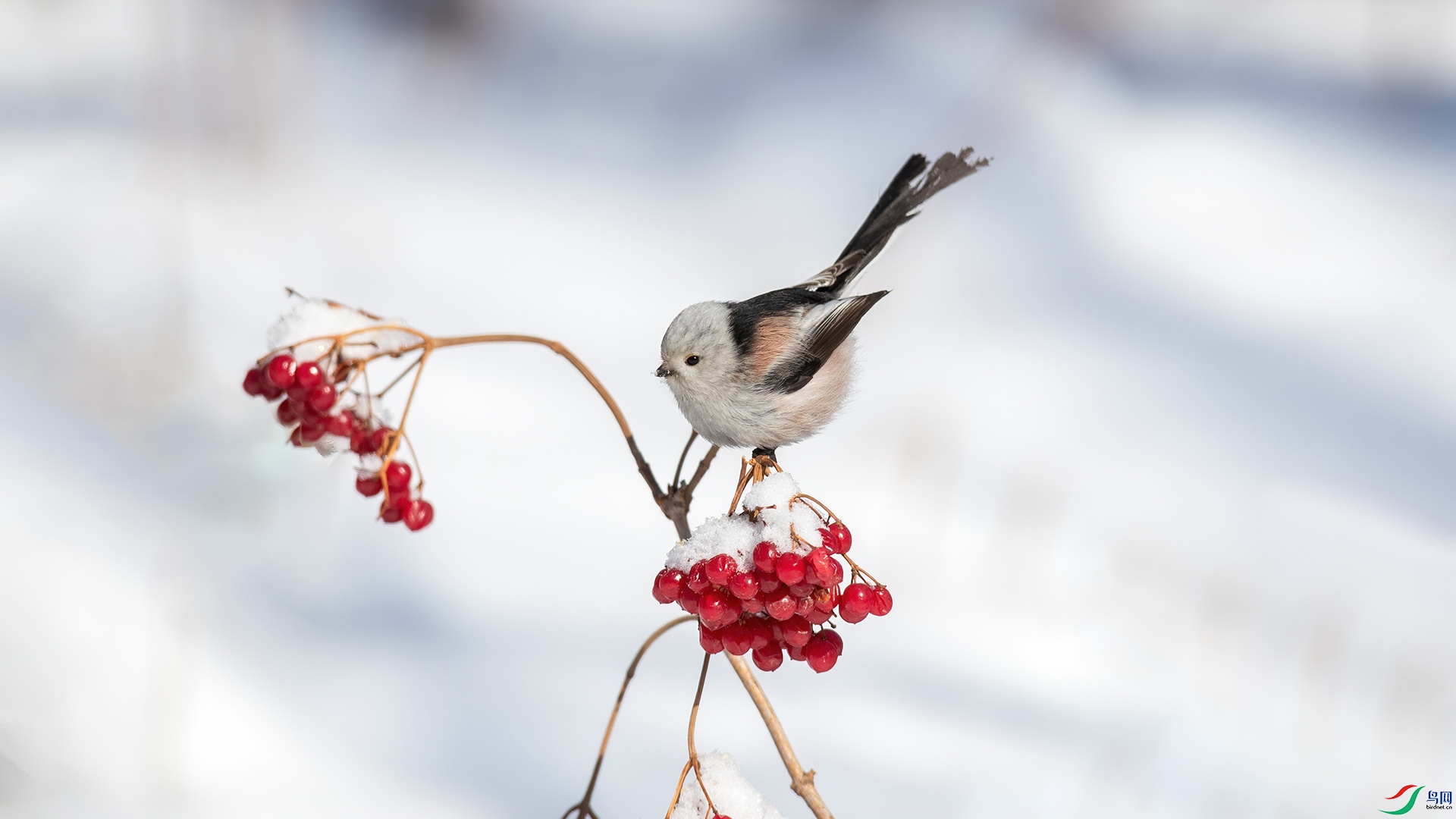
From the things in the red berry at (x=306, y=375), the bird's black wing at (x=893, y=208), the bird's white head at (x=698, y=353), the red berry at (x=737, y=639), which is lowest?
the red berry at (x=737, y=639)

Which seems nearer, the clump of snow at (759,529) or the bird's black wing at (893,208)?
the clump of snow at (759,529)

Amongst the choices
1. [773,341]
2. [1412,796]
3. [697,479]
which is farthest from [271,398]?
[1412,796]

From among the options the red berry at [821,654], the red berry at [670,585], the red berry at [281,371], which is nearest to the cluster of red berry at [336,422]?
the red berry at [281,371]

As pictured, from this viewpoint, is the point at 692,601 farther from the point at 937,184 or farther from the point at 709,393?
the point at 937,184

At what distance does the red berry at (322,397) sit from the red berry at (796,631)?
32cm

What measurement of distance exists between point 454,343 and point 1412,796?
124 cm

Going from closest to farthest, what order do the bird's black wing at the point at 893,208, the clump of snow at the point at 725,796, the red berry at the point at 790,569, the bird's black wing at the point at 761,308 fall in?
1. the red berry at the point at 790,569
2. the clump of snow at the point at 725,796
3. the bird's black wing at the point at 761,308
4. the bird's black wing at the point at 893,208

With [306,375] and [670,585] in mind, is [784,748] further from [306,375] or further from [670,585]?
[306,375]

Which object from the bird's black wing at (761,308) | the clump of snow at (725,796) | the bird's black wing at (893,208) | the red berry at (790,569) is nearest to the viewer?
the red berry at (790,569)

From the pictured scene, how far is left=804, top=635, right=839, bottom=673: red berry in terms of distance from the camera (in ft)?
1.85

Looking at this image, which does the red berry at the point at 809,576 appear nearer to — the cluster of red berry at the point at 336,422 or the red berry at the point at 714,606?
the red berry at the point at 714,606

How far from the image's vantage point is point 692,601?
0.56 m

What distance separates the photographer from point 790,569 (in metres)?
0.53

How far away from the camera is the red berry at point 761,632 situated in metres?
0.57
